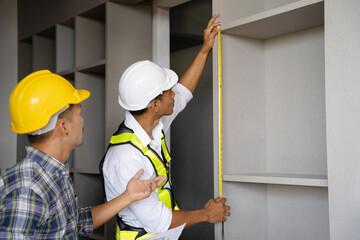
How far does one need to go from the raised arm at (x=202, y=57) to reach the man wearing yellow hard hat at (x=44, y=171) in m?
0.75

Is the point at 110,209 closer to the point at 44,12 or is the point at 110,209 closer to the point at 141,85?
the point at 141,85

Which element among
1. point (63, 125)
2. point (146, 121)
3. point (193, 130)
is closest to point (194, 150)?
point (193, 130)

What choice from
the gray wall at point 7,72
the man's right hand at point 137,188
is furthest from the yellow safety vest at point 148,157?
the gray wall at point 7,72

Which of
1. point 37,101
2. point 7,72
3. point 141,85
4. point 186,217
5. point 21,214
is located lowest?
point 186,217

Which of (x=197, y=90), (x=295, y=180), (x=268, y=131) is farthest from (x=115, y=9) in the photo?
(x=295, y=180)

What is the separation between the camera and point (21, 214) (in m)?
1.35

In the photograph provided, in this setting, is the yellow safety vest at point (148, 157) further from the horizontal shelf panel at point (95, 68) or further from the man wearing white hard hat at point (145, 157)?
the horizontal shelf panel at point (95, 68)

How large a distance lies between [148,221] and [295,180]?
2.19ft

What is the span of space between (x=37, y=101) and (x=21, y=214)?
0.43m

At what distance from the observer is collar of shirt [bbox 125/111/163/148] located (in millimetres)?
1980

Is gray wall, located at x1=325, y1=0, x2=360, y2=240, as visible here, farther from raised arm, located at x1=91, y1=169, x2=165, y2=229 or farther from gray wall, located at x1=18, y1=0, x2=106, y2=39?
gray wall, located at x1=18, y1=0, x2=106, y2=39

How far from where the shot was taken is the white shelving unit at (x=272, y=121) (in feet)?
6.73

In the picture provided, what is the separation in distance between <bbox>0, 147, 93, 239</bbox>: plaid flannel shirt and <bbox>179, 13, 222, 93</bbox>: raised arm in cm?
99

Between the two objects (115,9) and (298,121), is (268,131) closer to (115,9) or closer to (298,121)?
(298,121)
